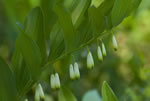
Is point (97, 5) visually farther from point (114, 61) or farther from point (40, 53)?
point (114, 61)

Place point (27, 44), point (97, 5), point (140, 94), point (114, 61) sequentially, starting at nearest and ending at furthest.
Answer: point (27, 44) → point (97, 5) → point (140, 94) → point (114, 61)

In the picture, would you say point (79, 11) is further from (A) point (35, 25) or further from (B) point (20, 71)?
(B) point (20, 71)

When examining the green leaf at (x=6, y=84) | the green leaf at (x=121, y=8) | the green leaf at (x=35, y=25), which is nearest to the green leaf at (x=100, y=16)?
the green leaf at (x=121, y=8)

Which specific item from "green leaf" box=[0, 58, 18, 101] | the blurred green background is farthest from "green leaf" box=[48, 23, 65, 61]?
the blurred green background

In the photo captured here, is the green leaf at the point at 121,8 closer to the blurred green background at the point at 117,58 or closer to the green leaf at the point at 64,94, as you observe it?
the green leaf at the point at 64,94

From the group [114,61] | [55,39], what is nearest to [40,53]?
[55,39]

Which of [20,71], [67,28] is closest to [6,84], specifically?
[20,71]
